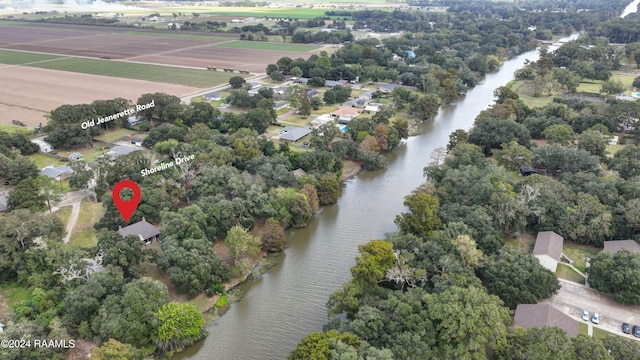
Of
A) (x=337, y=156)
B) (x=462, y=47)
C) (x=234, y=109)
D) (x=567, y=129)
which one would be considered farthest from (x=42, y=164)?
(x=462, y=47)

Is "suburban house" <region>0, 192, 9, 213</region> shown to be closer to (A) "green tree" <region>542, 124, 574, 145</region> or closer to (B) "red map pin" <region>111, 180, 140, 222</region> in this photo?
(B) "red map pin" <region>111, 180, 140, 222</region>

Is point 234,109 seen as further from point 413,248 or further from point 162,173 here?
point 413,248

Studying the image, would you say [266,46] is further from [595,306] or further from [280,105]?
[595,306]

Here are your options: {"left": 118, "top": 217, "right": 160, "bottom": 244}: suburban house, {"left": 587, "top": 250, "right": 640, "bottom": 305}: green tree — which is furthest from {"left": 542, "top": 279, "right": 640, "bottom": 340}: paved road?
{"left": 118, "top": 217, "right": 160, "bottom": 244}: suburban house

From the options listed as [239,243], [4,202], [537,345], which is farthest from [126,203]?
[537,345]

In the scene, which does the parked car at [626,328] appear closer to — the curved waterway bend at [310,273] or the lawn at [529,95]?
the curved waterway bend at [310,273]

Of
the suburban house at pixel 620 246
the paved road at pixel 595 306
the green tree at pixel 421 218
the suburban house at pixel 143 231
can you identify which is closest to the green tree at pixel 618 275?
the paved road at pixel 595 306
